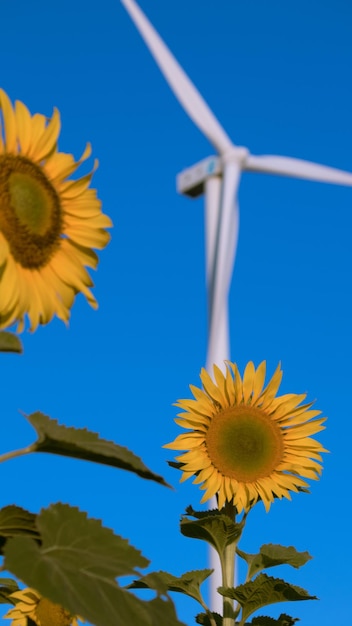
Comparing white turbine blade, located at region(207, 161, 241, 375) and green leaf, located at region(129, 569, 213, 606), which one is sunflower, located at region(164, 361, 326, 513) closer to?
green leaf, located at region(129, 569, 213, 606)

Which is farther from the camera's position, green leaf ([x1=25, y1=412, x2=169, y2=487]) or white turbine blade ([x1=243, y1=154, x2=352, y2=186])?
white turbine blade ([x1=243, y1=154, x2=352, y2=186])

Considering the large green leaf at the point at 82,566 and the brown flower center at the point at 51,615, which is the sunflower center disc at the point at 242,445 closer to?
the brown flower center at the point at 51,615

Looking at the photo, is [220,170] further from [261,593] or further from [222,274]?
[261,593]

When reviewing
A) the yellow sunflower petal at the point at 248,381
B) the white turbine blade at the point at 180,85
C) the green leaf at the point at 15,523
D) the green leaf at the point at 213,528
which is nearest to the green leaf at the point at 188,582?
the green leaf at the point at 213,528

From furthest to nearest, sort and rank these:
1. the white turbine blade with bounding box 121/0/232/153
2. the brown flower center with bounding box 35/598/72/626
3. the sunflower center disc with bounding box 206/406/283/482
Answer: the white turbine blade with bounding box 121/0/232/153 → the sunflower center disc with bounding box 206/406/283/482 → the brown flower center with bounding box 35/598/72/626

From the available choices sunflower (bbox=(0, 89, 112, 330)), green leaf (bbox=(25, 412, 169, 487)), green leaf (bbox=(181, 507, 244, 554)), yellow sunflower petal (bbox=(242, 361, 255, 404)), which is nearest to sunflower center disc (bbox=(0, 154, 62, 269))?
sunflower (bbox=(0, 89, 112, 330))

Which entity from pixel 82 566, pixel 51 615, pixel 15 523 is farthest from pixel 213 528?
pixel 82 566

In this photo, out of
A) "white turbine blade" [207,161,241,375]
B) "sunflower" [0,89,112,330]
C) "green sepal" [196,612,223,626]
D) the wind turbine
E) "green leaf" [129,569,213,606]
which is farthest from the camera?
the wind turbine

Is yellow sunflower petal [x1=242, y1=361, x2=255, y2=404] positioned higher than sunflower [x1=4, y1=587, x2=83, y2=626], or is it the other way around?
yellow sunflower petal [x1=242, y1=361, x2=255, y2=404]

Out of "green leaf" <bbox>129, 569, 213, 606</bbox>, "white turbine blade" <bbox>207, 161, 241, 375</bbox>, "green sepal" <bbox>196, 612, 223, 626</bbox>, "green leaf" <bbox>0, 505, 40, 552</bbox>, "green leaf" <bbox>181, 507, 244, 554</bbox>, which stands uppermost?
"white turbine blade" <bbox>207, 161, 241, 375</bbox>
